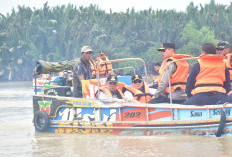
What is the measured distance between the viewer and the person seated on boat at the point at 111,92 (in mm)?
10005

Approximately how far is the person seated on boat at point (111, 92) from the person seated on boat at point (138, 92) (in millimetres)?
166

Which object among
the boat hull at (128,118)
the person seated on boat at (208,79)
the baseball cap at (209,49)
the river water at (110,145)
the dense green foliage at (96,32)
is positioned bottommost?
the river water at (110,145)

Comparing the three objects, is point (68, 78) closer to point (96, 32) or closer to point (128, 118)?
point (128, 118)

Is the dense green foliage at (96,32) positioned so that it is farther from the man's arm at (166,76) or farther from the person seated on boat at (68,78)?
the man's arm at (166,76)

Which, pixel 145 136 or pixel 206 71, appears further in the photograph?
pixel 145 136

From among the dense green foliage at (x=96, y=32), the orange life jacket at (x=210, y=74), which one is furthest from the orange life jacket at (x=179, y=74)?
the dense green foliage at (x=96, y=32)

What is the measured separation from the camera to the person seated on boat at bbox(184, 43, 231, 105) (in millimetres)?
8797

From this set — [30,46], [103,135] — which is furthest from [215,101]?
[30,46]

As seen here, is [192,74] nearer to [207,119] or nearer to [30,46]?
[207,119]

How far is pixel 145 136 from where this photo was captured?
9.59m

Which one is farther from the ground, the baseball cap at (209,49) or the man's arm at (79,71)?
the baseball cap at (209,49)

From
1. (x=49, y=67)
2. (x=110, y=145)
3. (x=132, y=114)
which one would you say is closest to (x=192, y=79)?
(x=132, y=114)

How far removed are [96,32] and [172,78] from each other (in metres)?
67.0

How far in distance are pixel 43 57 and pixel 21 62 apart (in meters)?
3.58
